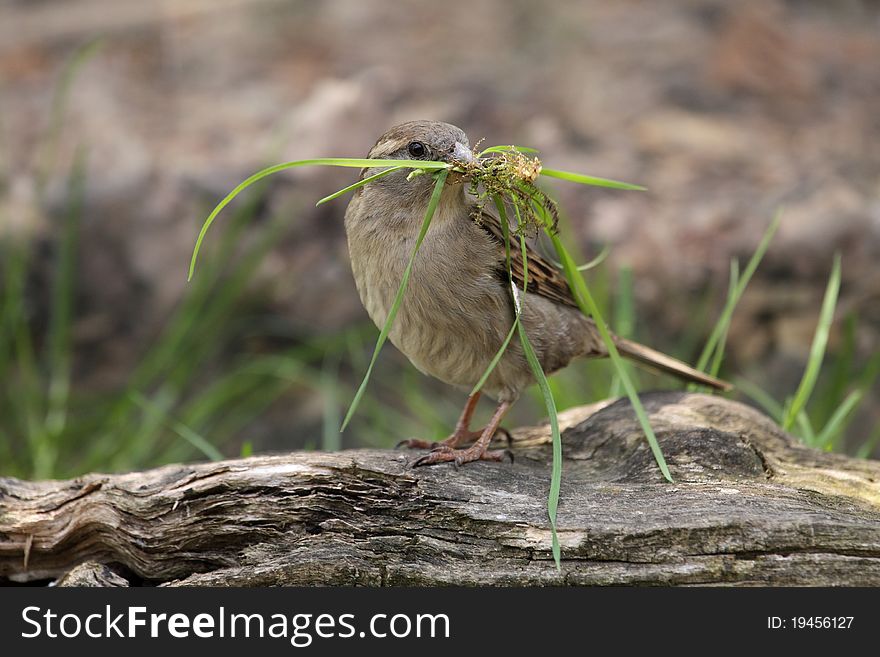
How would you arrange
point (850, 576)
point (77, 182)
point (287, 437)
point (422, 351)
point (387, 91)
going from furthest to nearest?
point (387, 91) → point (287, 437) → point (77, 182) → point (422, 351) → point (850, 576)

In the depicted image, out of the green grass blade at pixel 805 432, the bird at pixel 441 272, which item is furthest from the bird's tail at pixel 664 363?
the bird at pixel 441 272

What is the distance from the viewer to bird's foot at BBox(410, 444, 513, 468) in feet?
→ 11.3

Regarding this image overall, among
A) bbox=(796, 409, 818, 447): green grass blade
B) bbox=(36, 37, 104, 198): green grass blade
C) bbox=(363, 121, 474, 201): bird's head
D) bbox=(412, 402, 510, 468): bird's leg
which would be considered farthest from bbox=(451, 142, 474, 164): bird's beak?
bbox=(36, 37, 104, 198): green grass blade

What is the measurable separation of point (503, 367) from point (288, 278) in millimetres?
3040

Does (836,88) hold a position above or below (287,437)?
above

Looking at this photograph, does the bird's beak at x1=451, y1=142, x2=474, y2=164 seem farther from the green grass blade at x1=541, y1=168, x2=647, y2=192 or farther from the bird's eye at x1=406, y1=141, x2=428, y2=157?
the green grass blade at x1=541, y1=168, x2=647, y2=192

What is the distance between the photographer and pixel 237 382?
6039 mm

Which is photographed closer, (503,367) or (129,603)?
(129,603)

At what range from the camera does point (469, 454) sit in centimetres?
358

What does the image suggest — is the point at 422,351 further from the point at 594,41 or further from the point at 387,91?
the point at 594,41

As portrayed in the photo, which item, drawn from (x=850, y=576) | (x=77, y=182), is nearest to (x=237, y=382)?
(x=77, y=182)

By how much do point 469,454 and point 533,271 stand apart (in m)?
0.80

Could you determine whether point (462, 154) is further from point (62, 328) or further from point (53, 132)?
point (53, 132)

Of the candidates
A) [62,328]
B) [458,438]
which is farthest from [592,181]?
[62,328]
